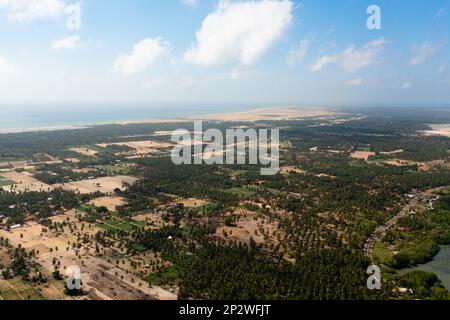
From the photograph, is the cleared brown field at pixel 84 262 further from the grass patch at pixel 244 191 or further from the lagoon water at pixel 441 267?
the grass patch at pixel 244 191

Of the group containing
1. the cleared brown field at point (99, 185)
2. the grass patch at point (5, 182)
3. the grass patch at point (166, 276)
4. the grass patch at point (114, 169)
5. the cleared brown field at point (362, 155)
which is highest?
the cleared brown field at point (362, 155)

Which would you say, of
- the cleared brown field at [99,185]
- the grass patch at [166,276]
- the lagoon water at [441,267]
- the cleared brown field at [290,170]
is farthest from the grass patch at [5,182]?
the lagoon water at [441,267]

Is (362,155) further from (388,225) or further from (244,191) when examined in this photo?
(388,225)

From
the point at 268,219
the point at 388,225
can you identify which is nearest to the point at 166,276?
the point at 268,219

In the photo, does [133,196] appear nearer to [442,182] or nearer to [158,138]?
[442,182]

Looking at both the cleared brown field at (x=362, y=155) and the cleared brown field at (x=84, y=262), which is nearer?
the cleared brown field at (x=84, y=262)

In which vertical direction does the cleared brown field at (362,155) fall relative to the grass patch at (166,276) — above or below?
above

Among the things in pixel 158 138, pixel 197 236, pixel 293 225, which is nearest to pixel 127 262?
pixel 197 236

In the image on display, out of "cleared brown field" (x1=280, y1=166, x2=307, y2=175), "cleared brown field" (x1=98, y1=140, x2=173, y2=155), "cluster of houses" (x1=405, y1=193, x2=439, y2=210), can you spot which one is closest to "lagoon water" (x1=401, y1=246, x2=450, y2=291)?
"cluster of houses" (x1=405, y1=193, x2=439, y2=210)

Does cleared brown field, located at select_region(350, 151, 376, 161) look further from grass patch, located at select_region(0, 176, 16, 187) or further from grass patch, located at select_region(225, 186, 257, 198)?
grass patch, located at select_region(0, 176, 16, 187)
